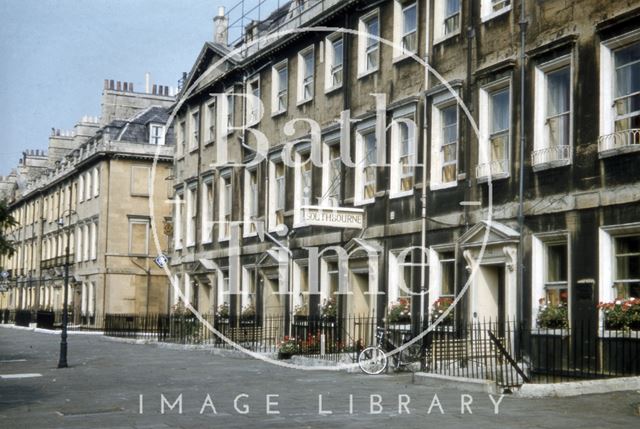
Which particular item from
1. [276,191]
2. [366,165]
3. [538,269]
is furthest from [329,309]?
[538,269]

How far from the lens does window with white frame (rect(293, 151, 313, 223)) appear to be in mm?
→ 30547

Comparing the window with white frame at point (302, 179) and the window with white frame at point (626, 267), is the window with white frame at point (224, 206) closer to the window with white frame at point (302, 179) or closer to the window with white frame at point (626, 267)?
the window with white frame at point (302, 179)

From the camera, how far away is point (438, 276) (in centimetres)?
2362

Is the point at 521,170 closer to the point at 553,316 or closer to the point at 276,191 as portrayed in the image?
the point at 553,316

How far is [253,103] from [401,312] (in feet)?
43.8

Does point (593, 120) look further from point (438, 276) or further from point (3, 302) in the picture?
point (3, 302)

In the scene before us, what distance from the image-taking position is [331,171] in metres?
29.2

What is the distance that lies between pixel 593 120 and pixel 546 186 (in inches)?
70.1

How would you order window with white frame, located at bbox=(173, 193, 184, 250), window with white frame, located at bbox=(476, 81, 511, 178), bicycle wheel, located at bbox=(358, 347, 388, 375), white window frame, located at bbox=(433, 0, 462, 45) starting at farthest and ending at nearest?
window with white frame, located at bbox=(173, 193, 184, 250)
white window frame, located at bbox=(433, 0, 462, 45)
window with white frame, located at bbox=(476, 81, 511, 178)
bicycle wheel, located at bbox=(358, 347, 388, 375)

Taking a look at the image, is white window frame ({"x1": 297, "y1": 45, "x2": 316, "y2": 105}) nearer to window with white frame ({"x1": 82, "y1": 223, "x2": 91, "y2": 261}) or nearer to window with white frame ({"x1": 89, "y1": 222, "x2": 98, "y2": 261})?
window with white frame ({"x1": 89, "y1": 222, "x2": 98, "y2": 261})

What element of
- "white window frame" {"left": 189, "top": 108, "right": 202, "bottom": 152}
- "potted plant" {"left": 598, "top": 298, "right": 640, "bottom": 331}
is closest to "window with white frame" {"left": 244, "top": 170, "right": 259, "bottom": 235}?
"white window frame" {"left": 189, "top": 108, "right": 202, "bottom": 152}

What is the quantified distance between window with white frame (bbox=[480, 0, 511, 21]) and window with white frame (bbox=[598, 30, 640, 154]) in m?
3.71

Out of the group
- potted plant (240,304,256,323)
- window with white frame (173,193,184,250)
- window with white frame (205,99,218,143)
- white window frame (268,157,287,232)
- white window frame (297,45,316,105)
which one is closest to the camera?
white window frame (297,45,316,105)

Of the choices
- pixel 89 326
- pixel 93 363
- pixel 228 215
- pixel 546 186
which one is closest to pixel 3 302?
pixel 89 326
